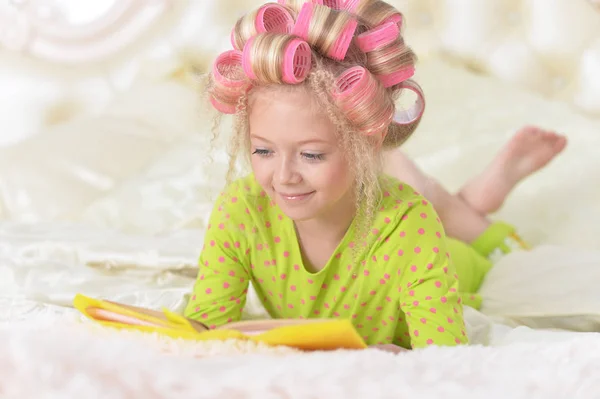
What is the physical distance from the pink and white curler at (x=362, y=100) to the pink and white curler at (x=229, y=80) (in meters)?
0.13

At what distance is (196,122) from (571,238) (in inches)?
42.9

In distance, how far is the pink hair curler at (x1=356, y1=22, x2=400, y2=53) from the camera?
991 mm

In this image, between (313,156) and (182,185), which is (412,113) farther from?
(182,185)

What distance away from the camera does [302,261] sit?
46.0 inches

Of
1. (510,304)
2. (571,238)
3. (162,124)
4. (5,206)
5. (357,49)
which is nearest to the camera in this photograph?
(357,49)

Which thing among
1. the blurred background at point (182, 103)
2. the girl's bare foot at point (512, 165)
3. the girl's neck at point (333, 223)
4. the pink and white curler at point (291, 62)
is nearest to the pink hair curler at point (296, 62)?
the pink and white curler at point (291, 62)

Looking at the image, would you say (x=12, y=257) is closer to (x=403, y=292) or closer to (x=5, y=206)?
(x=5, y=206)

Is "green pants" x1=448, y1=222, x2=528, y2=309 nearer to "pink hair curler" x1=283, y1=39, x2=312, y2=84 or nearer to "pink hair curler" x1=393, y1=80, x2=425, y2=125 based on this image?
"pink hair curler" x1=393, y1=80, x2=425, y2=125

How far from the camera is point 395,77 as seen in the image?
3.33 ft

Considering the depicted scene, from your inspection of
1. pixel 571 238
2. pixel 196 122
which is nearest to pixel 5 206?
pixel 196 122

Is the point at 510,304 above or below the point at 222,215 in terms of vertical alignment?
below

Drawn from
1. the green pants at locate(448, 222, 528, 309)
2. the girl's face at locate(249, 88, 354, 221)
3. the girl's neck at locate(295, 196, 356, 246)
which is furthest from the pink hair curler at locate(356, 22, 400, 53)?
the green pants at locate(448, 222, 528, 309)

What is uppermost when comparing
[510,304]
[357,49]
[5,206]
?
[357,49]

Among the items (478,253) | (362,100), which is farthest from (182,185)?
(362,100)
